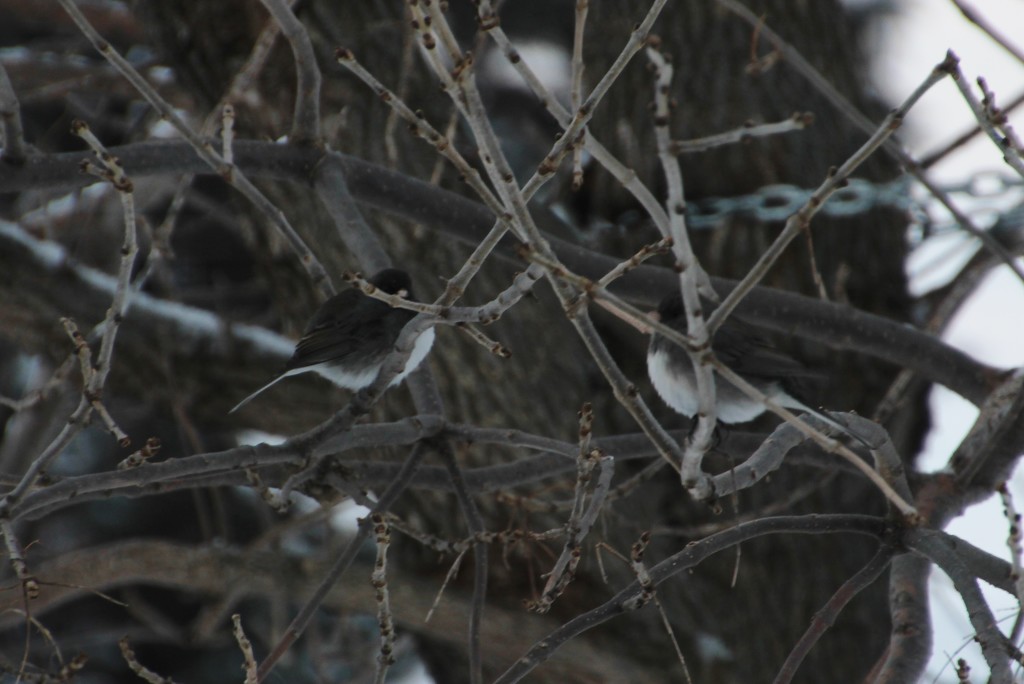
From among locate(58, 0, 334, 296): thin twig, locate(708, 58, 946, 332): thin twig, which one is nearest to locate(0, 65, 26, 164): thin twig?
locate(58, 0, 334, 296): thin twig

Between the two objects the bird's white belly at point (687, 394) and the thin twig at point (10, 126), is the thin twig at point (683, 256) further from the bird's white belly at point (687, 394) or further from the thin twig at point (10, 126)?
the thin twig at point (10, 126)

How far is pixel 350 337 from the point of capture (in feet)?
10.5

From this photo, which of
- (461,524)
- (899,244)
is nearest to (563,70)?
(899,244)

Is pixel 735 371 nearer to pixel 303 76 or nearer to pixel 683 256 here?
pixel 303 76

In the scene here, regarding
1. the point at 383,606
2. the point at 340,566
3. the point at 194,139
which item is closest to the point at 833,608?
the point at 383,606

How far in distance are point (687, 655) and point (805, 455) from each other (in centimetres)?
132

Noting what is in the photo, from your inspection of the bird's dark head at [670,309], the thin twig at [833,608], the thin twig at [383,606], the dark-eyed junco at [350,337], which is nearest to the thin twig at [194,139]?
the dark-eyed junco at [350,337]

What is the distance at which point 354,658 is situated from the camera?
445 cm

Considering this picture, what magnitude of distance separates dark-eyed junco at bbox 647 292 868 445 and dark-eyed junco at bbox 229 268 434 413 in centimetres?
78

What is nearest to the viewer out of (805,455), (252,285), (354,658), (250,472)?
(250,472)

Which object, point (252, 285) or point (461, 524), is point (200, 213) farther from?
point (461, 524)

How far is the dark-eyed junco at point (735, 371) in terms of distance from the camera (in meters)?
3.06

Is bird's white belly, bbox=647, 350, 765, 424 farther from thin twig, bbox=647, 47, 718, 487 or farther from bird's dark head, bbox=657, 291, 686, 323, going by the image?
thin twig, bbox=647, 47, 718, 487

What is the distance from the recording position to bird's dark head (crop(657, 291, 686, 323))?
3.33 m
